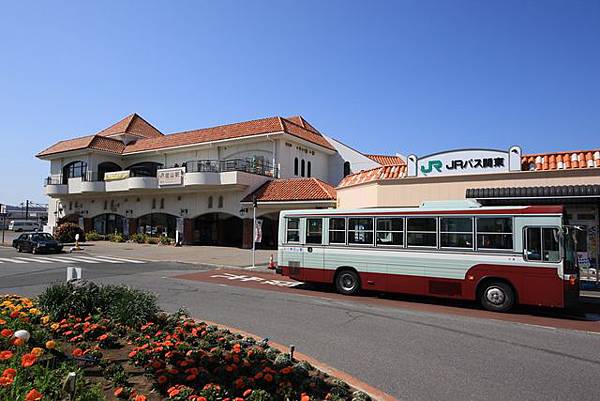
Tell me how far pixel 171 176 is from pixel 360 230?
24.6 m

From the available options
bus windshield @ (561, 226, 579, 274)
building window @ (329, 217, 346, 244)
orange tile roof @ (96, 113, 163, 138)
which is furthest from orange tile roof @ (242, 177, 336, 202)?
orange tile roof @ (96, 113, 163, 138)

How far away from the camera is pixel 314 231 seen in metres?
13.9

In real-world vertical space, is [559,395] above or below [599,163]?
below

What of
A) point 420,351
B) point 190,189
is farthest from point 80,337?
point 190,189

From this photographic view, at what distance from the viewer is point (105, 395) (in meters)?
4.17

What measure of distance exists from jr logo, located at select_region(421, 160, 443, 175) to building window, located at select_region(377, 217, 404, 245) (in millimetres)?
6726

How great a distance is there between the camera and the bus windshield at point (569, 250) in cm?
1010

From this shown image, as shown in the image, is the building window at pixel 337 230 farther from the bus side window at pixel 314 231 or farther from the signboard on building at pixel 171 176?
the signboard on building at pixel 171 176

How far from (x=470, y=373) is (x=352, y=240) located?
7.35m

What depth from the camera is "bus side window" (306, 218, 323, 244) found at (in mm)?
13797

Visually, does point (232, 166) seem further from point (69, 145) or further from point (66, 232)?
point (69, 145)

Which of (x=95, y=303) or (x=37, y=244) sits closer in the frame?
(x=95, y=303)

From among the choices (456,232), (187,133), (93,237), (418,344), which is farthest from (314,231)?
(93,237)

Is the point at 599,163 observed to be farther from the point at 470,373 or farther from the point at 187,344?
the point at 187,344
